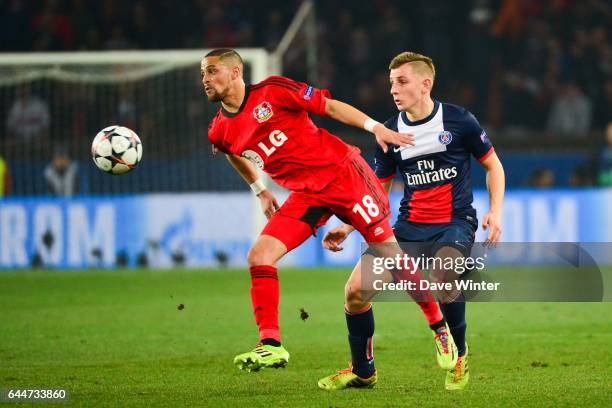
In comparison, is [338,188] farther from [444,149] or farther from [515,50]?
[515,50]

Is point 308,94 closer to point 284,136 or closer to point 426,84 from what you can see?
point 284,136

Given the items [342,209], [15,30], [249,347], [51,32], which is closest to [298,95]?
[342,209]

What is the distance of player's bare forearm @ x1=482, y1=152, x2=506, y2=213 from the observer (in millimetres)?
6664

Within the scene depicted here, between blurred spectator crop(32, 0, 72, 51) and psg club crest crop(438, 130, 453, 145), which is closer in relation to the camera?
psg club crest crop(438, 130, 453, 145)

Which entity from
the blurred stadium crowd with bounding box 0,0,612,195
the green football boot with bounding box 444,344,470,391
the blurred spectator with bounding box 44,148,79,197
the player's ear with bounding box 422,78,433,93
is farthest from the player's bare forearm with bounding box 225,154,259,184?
the blurred stadium crowd with bounding box 0,0,612,195

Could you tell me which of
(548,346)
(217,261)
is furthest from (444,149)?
(217,261)

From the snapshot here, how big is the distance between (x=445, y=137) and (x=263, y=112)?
1.11m

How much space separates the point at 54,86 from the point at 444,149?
39.0 feet

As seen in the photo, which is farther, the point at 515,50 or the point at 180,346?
the point at 515,50

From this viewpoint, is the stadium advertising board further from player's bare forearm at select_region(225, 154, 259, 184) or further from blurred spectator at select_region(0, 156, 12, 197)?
player's bare forearm at select_region(225, 154, 259, 184)

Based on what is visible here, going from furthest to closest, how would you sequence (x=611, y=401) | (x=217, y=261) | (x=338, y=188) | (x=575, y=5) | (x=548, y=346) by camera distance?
(x=575, y=5), (x=217, y=261), (x=548, y=346), (x=338, y=188), (x=611, y=401)

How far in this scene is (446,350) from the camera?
6.58 meters

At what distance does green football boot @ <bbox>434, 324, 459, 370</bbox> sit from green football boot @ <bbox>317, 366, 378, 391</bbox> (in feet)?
1.44

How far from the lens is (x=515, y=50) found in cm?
2034
